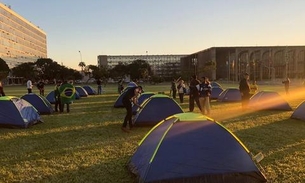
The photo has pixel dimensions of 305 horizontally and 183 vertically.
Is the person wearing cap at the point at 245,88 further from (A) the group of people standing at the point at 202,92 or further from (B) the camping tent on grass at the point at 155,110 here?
(B) the camping tent on grass at the point at 155,110

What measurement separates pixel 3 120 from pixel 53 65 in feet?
343

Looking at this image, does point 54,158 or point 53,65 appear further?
point 53,65

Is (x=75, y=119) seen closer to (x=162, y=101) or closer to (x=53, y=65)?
(x=162, y=101)

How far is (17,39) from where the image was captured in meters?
127

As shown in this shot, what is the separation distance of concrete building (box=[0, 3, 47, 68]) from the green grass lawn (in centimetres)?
10935

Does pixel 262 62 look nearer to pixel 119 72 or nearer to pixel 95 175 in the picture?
pixel 119 72

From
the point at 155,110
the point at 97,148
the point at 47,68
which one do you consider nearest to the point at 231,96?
the point at 155,110

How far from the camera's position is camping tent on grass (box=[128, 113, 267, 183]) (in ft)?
19.0

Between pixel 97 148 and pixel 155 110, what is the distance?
12.4 ft

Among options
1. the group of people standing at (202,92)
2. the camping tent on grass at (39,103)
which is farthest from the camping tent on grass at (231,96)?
the camping tent on grass at (39,103)

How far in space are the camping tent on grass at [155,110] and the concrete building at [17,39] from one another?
11034cm

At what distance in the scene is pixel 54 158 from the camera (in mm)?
8109

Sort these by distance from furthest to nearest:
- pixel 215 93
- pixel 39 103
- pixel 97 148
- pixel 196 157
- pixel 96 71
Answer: pixel 96 71, pixel 215 93, pixel 39 103, pixel 97 148, pixel 196 157

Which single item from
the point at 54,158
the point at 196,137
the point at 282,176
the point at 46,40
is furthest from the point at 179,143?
the point at 46,40
